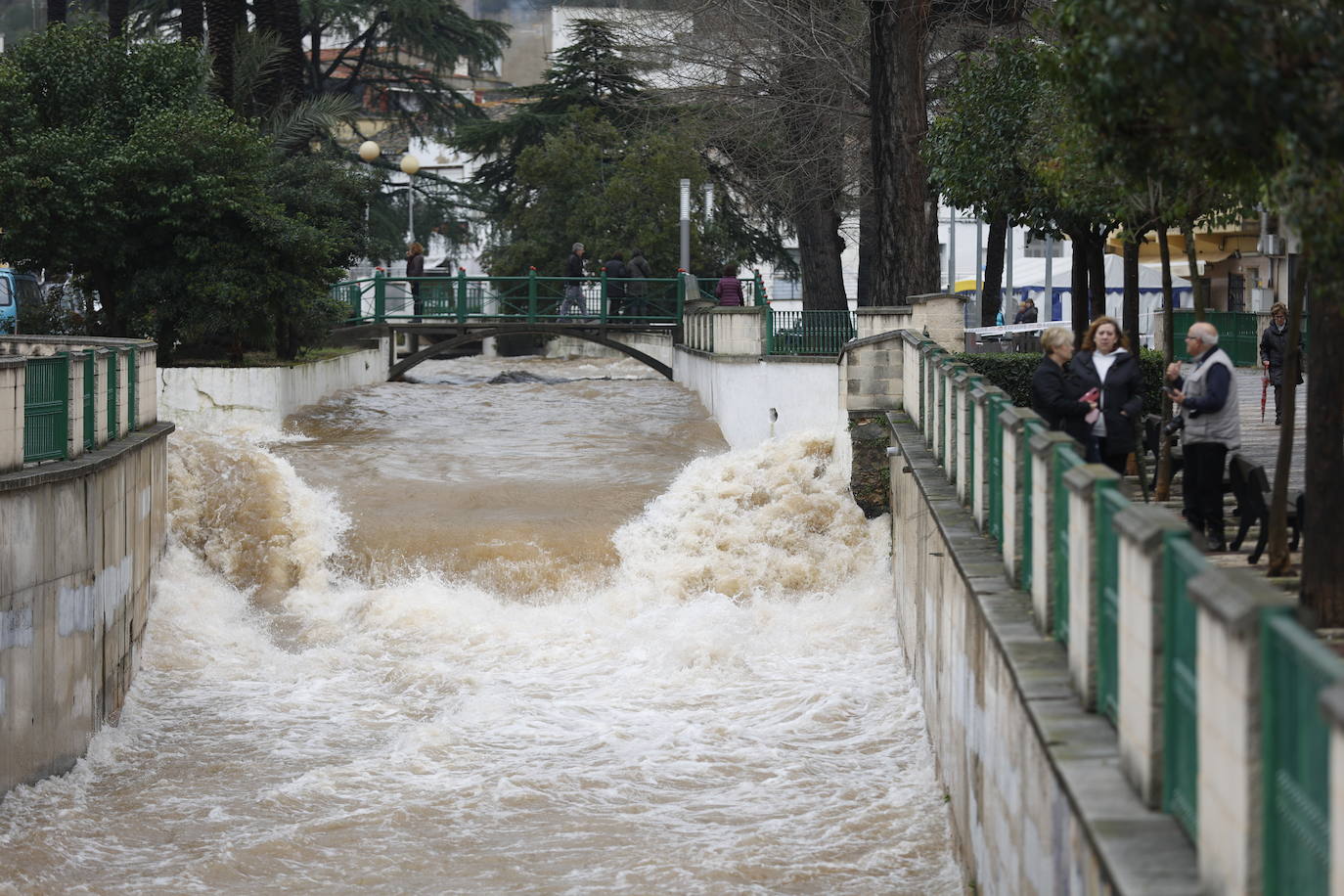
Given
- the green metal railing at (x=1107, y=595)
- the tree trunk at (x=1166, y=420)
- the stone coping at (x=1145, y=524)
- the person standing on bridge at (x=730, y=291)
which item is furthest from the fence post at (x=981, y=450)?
the person standing on bridge at (x=730, y=291)

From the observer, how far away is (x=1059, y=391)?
37.6 ft

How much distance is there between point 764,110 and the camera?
29.4m

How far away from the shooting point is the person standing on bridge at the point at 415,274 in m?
35.6

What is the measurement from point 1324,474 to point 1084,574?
Result: 3.27 metres

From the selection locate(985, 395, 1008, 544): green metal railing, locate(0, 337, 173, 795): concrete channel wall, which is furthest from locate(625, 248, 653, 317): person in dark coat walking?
locate(985, 395, 1008, 544): green metal railing

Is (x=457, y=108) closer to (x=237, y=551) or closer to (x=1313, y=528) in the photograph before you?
(x=237, y=551)

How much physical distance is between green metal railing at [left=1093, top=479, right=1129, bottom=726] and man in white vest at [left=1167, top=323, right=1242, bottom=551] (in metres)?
4.91

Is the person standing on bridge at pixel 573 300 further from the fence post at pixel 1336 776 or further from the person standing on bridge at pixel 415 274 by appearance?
the fence post at pixel 1336 776

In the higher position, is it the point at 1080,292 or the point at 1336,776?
the point at 1080,292

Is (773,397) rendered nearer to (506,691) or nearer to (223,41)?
(506,691)

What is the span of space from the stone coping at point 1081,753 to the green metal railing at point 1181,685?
0.10 metres

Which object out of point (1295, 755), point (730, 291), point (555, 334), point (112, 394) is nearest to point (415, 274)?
point (555, 334)

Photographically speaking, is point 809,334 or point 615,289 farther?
point 615,289

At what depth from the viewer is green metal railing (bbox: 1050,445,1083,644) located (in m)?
7.16
